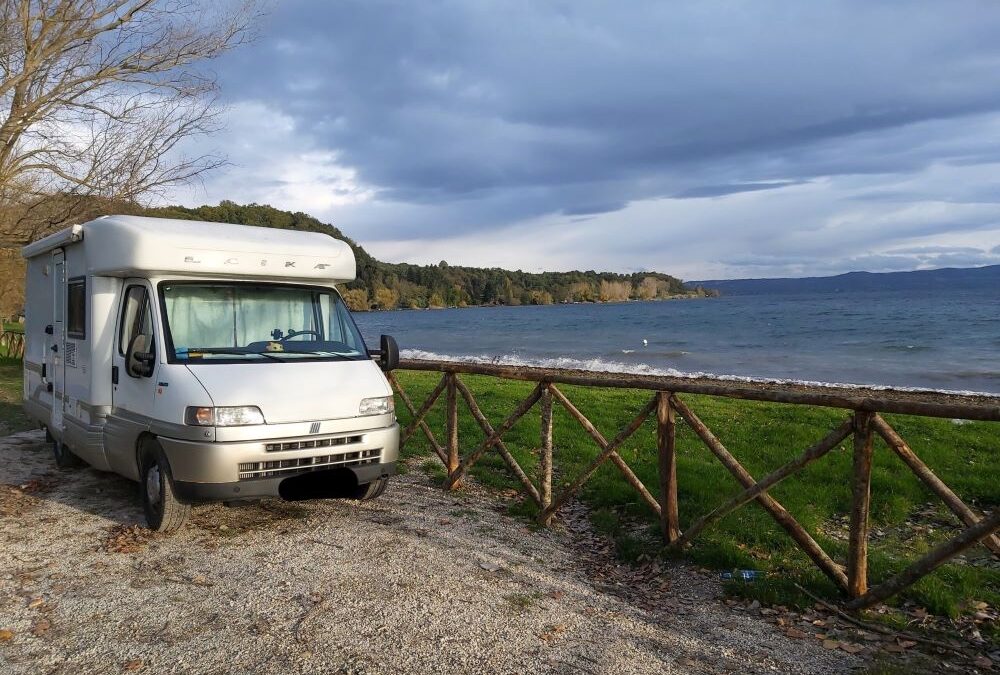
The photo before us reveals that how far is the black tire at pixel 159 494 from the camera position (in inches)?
233

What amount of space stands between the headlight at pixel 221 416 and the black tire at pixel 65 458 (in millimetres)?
4010

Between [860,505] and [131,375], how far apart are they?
6.21 metres

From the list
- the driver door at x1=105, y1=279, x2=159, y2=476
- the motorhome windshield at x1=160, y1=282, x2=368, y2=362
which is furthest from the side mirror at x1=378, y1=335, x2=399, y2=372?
the driver door at x1=105, y1=279, x2=159, y2=476

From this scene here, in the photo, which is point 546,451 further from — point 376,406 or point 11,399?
point 11,399

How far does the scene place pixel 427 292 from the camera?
136500 mm

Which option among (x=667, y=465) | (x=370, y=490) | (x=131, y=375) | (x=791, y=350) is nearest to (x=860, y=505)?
(x=667, y=465)

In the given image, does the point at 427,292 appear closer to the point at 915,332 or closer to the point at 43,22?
the point at 915,332

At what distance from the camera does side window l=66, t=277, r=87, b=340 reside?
7009mm

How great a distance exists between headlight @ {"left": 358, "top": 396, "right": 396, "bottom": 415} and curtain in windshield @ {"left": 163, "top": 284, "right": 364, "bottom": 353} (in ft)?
2.70

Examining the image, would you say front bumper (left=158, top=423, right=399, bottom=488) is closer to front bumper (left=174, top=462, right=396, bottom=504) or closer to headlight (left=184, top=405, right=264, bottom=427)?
front bumper (left=174, top=462, right=396, bottom=504)

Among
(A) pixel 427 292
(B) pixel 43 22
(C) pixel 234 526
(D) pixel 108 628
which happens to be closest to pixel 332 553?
(C) pixel 234 526

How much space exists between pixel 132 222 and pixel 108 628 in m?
3.69

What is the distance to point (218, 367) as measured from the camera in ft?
19.6

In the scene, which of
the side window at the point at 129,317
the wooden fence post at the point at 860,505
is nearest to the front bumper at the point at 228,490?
the side window at the point at 129,317
